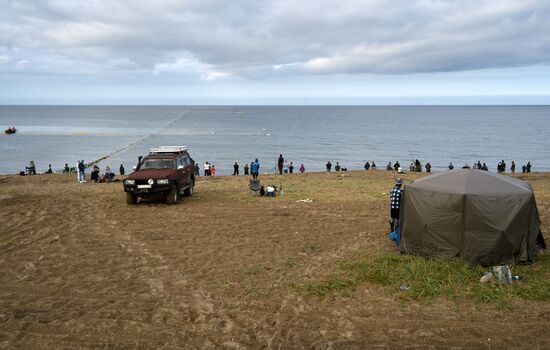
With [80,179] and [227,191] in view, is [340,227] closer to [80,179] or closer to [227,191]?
[227,191]

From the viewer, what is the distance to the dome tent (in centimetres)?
826

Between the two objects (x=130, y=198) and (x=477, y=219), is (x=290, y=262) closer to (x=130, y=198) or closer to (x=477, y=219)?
(x=477, y=219)

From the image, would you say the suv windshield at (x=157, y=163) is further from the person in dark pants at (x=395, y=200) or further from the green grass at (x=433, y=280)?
the green grass at (x=433, y=280)

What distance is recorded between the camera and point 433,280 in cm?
761

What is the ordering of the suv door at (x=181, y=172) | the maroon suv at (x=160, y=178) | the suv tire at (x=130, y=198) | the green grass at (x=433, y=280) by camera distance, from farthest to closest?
the suv door at (x=181, y=172), the suv tire at (x=130, y=198), the maroon suv at (x=160, y=178), the green grass at (x=433, y=280)

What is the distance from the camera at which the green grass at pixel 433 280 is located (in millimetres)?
7098

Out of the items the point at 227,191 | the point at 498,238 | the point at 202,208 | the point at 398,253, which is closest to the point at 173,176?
the point at 202,208

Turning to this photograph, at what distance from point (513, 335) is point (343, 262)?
357 cm

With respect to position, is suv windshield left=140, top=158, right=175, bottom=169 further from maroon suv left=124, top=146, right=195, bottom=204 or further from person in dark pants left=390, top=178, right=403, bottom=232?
person in dark pants left=390, top=178, right=403, bottom=232

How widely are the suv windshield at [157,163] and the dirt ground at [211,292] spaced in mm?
2594

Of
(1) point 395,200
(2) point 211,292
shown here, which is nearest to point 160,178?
(1) point 395,200

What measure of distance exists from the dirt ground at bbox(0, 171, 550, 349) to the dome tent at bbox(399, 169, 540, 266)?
4.39ft

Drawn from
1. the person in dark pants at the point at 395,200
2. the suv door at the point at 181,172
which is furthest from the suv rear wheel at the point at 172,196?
the person in dark pants at the point at 395,200

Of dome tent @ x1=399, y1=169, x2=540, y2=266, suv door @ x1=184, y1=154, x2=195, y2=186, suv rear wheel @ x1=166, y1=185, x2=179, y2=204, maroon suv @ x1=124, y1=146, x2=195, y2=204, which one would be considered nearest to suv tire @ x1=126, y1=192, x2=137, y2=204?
maroon suv @ x1=124, y1=146, x2=195, y2=204
